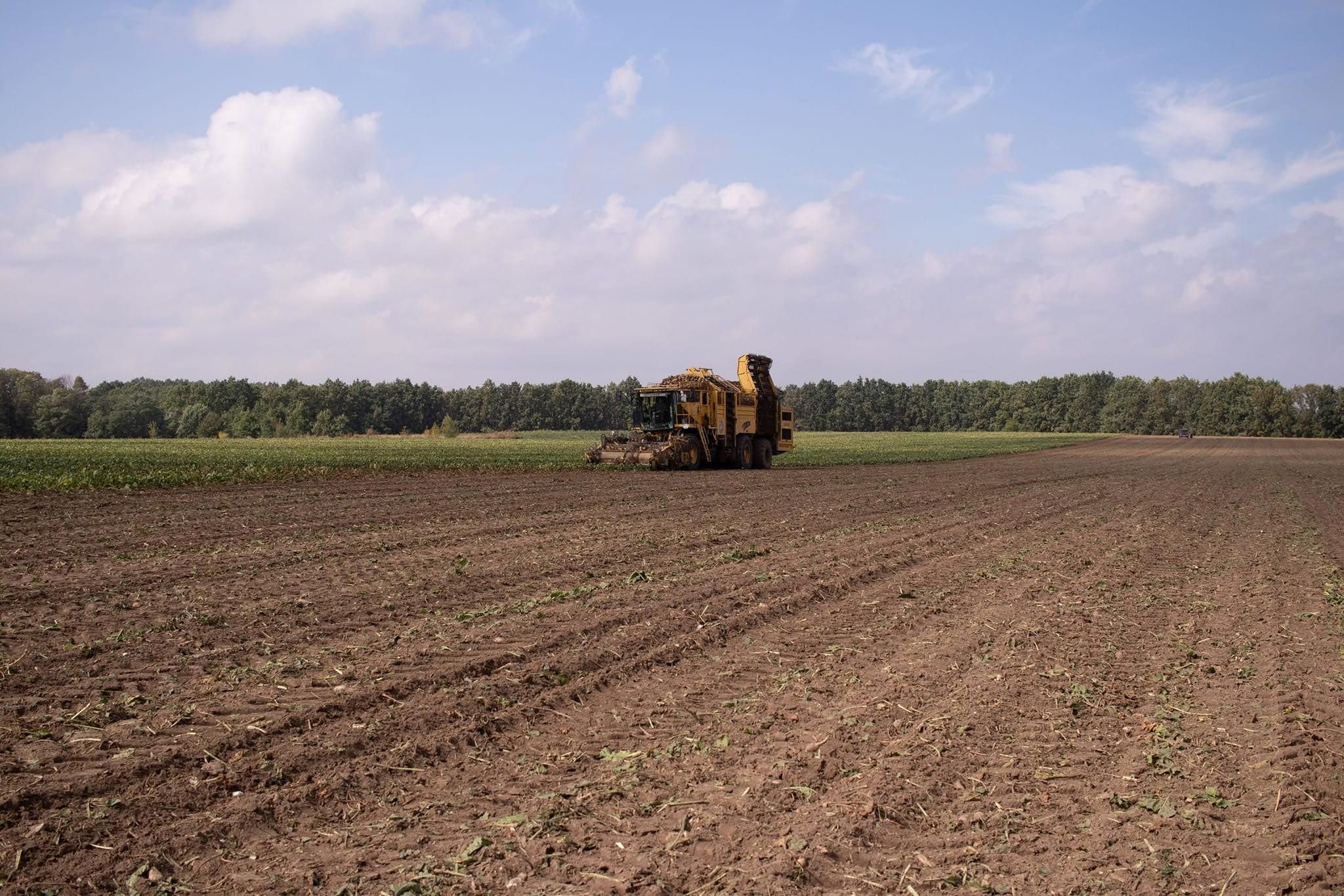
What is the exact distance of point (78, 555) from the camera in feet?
37.4

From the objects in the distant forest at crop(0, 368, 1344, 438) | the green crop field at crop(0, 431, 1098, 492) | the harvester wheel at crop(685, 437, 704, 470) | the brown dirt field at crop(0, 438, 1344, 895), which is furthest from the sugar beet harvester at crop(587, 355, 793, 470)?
the distant forest at crop(0, 368, 1344, 438)

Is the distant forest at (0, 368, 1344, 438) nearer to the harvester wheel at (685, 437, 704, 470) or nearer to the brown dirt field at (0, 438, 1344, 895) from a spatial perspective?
the harvester wheel at (685, 437, 704, 470)

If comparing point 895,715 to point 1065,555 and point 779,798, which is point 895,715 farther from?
point 1065,555

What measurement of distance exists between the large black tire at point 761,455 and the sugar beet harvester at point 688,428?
434mm

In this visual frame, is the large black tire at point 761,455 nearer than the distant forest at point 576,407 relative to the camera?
Yes

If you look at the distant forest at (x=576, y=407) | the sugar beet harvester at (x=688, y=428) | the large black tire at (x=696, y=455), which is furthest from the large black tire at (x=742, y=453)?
the distant forest at (x=576, y=407)

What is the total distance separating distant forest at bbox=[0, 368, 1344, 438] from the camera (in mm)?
87938

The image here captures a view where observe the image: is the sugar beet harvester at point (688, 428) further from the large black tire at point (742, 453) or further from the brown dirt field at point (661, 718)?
the brown dirt field at point (661, 718)

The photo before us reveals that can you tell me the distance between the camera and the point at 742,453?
1291 inches

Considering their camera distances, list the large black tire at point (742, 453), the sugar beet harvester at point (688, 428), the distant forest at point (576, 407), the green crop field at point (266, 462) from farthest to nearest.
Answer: the distant forest at point (576, 407) → the large black tire at point (742, 453) → the sugar beet harvester at point (688, 428) → the green crop field at point (266, 462)

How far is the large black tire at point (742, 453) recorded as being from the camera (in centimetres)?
3253

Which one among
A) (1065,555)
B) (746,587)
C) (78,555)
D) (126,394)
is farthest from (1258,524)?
(126,394)

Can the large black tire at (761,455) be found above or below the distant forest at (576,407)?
below

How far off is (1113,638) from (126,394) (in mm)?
115466
